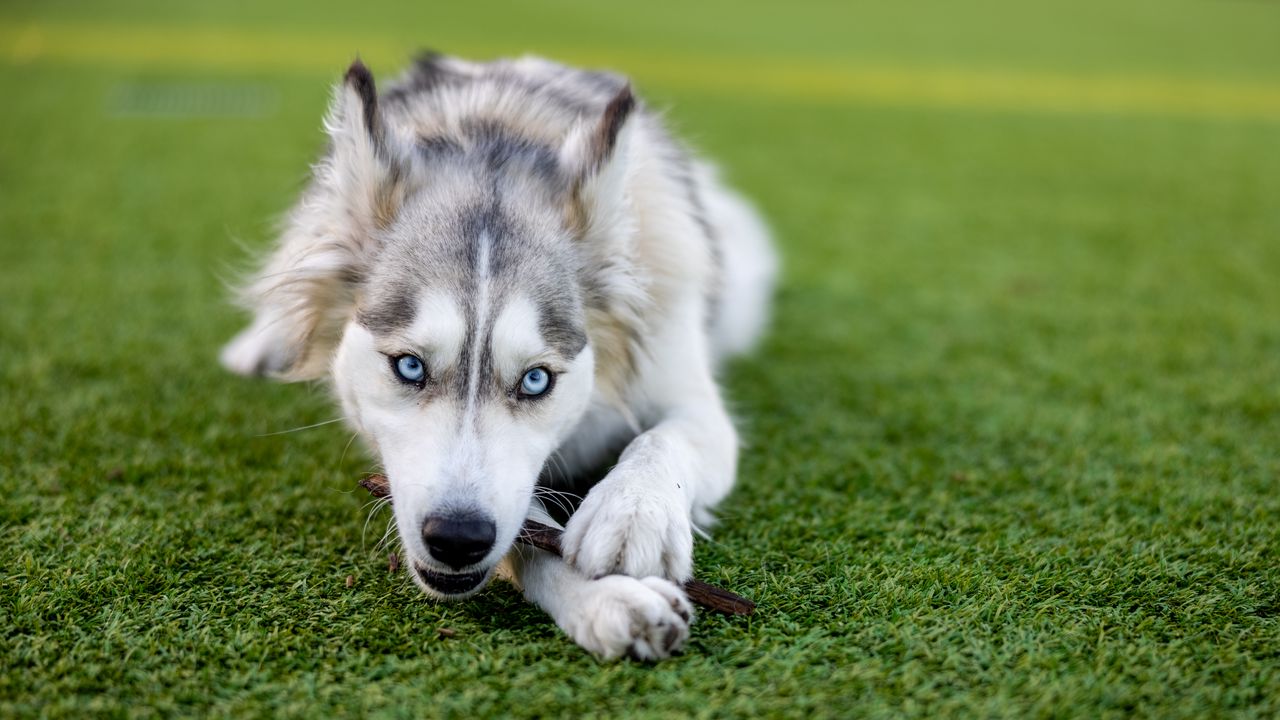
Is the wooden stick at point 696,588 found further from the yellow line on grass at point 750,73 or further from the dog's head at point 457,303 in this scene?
the yellow line on grass at point 750,73

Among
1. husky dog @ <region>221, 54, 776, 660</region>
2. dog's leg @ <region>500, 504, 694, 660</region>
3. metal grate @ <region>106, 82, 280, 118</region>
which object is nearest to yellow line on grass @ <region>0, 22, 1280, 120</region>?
metal grate @ <region>106, 82, 280, 118</region>

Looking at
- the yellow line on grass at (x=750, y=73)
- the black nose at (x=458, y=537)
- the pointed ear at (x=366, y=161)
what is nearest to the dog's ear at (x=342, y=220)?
the pointed ear at (x=366, y=161)

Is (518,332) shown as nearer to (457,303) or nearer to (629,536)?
(457,303)

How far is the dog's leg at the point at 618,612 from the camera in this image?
1843mm

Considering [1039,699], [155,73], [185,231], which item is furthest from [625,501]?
[155,73]

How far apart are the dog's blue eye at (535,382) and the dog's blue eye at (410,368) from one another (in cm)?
22

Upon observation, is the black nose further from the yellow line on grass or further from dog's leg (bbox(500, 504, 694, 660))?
the yellow line on grass

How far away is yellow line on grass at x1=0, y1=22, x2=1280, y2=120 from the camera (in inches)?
354

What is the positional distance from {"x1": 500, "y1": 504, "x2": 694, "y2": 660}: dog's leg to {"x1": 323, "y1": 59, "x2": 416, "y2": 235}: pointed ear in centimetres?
97

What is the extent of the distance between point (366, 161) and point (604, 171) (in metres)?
0.56

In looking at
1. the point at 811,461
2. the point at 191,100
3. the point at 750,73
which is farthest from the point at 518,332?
the point at 750,73

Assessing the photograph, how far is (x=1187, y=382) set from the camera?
339 centimetres

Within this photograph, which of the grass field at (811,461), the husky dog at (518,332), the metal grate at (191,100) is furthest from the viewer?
the metal grate at (191,100)

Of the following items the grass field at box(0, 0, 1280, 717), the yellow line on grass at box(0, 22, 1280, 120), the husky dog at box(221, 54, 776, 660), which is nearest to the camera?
the grass field at box(0, 0, 1280, 717)
